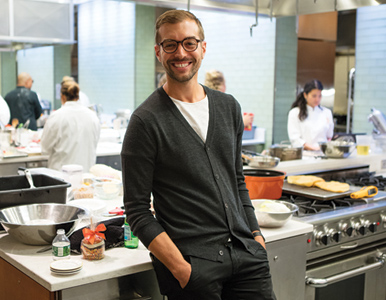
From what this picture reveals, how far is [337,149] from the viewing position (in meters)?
4.50

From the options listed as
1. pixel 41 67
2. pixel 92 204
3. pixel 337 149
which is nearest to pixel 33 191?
pixel 92 204

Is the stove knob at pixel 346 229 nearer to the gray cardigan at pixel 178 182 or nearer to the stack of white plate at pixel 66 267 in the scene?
the gray cardigan at pixel 178 182

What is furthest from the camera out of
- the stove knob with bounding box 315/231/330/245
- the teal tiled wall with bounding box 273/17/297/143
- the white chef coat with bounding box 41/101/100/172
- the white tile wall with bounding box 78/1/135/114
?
the white tile wall with bounding box 78/1/135/114

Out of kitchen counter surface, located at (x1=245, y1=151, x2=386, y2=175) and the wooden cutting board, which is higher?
kitchen counter surface, located at (x1=245, y1=151, x2=386, y2=175)

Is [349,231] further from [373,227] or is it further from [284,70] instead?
[284,70]

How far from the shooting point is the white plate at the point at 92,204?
2.85m

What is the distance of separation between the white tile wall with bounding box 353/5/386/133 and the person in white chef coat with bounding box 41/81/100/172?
3.65 m

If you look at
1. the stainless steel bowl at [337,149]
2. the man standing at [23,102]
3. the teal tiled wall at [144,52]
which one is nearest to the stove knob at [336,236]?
the stainless steel bowl at [337,149]

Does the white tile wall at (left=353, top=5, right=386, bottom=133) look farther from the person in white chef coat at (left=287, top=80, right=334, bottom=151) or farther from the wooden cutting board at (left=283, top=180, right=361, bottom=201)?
the wooden cutting board at (left=283, top=180, right=361, bottom=201)

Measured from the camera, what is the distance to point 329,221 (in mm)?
3029

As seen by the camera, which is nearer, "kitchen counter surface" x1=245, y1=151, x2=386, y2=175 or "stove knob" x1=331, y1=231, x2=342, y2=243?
"stove knob" x1=331, y1=231, x2=342, y2=243

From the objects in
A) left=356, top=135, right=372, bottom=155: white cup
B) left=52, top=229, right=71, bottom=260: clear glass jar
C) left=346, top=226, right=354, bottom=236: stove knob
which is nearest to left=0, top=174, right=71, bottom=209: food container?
left=52, top=229, right=71, bottom=260: clear glass jar

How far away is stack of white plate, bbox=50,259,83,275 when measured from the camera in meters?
1.98

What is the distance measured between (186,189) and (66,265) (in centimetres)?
56
